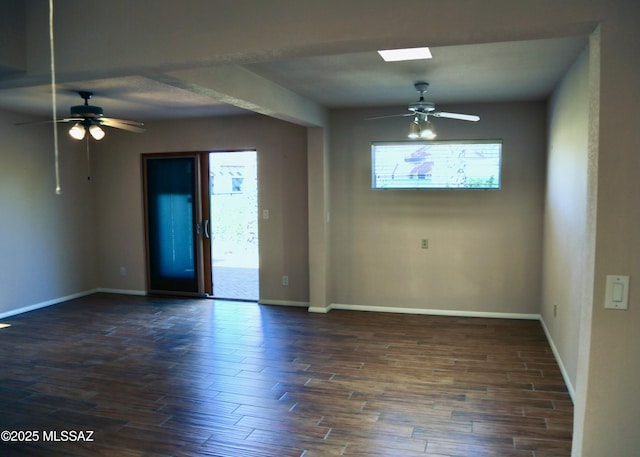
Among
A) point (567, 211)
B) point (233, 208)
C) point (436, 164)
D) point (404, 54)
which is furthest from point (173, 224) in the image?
point (567, 211)

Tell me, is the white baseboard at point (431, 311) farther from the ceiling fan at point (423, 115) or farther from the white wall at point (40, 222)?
the white wall at point (40, 222)

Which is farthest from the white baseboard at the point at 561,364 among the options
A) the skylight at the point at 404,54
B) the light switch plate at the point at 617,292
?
the skylight at the point at 404,54

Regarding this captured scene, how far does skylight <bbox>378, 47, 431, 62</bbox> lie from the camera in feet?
11.5

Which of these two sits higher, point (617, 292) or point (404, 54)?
point (404, 54)

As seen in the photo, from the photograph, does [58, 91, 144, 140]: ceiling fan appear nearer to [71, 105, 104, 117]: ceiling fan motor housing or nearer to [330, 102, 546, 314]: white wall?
[71, 105, 104, 117]: ceiling fan motor housing

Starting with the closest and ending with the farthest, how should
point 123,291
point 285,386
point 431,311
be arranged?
point 285,386, point 431,311, point 123,291

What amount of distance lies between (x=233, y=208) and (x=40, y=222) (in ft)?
8.47

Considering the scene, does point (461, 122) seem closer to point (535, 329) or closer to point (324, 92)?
point (324, 92)

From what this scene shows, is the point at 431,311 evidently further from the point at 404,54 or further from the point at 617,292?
the point at 617,292

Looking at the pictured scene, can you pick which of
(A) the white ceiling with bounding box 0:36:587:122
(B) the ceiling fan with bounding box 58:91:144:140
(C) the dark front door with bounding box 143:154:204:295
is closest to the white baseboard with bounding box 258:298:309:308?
(C) the dark front door with bounding box 143:154:204:295

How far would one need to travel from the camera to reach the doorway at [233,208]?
6.89 metres

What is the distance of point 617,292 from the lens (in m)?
1.83

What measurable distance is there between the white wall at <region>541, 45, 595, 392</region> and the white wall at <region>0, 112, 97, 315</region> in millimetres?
6292

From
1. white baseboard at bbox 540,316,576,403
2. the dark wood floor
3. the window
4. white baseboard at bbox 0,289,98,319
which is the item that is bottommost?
the dark wood floor
